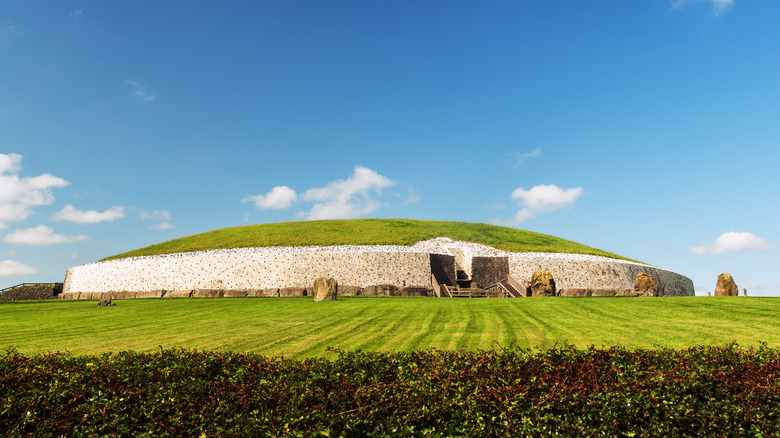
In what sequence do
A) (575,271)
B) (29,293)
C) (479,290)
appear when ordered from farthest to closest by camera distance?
(29,293) → (575,271) → (479,290)

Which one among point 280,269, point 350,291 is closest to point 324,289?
point 350,291

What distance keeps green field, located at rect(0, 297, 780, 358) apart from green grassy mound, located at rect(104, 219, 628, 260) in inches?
1033

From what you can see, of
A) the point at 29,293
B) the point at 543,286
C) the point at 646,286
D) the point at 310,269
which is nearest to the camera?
the point at 543,286

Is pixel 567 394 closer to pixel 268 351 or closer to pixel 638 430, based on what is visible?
pixel 638 430

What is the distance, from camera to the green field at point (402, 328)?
429 inches

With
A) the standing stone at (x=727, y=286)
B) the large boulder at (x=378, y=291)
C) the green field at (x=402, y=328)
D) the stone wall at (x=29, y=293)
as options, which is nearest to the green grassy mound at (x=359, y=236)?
the stone wall at (x=29, y=293)

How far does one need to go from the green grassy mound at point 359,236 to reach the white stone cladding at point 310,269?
4.30 meters

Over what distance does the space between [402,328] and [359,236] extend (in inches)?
1356

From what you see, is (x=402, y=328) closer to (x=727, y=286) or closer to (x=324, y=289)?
(x=324, y=289)

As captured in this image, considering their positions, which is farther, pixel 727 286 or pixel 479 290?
pixel 479 290

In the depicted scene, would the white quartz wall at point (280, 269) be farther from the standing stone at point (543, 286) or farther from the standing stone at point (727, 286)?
the standing stone at point (727, 286)

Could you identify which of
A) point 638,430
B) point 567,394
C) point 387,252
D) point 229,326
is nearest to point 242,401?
point 567,394

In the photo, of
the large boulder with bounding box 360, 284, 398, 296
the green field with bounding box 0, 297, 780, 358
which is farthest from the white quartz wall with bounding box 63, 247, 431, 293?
the green field with bounding box 0, 297, 780, 358

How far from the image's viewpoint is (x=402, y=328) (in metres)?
12.9
